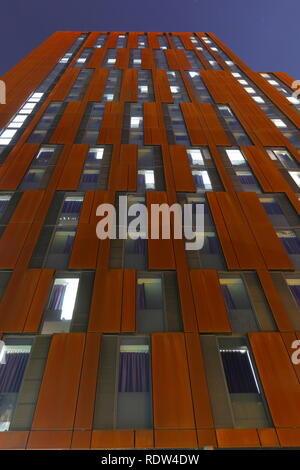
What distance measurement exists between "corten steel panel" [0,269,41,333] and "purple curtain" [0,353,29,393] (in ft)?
3.14

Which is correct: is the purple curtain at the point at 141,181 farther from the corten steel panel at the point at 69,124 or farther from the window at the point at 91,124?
the corten steel panel at the point at 69,124

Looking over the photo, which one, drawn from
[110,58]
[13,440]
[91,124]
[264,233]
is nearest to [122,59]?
[110,58]

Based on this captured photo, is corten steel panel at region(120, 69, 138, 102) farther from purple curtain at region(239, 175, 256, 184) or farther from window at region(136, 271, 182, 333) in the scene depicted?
window at region(136, 271, 182, 333)

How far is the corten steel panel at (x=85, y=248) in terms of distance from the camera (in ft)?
44.2

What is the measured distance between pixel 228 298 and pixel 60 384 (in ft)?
25.0

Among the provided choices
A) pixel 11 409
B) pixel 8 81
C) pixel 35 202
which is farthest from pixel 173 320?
pixel 8 81

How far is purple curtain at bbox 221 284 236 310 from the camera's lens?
12.3m

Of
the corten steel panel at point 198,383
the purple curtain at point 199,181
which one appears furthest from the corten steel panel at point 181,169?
the corten steel panel at point 198,383

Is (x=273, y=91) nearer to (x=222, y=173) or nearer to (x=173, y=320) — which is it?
(x=222, y=173)

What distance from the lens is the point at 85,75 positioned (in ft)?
114

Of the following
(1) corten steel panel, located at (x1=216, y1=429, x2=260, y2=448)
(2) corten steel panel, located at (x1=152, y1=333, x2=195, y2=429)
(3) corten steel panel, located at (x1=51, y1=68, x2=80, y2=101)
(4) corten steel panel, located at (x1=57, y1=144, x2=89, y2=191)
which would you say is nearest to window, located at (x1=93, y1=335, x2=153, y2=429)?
(2) corten steel panel, located at (x1=152, y1=333, x2=195, y2=429)

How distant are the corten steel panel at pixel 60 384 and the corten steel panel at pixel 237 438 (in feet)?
14.9

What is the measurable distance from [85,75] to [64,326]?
33.5 meters

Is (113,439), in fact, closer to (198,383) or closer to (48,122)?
(198,383)
